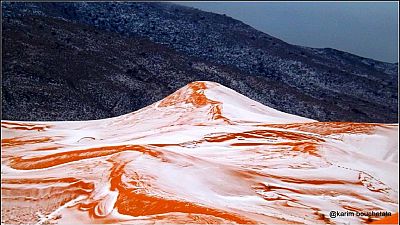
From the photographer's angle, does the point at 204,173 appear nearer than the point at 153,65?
Yes

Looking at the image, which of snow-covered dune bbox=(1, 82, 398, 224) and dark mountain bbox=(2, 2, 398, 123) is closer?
snow-covered dune bbox=(1, 82, 398, 224)

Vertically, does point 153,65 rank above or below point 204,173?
above

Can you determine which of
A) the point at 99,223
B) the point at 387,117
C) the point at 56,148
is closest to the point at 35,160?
the point at 56,148

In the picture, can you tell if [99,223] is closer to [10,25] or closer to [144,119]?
[144,119]

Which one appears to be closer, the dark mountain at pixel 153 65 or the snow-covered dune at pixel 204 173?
the snow-covered dune at pixel 204 173
